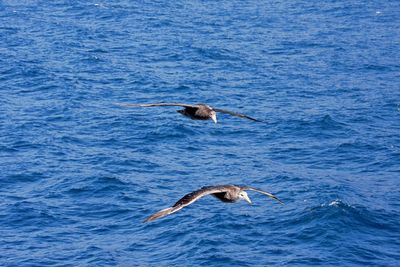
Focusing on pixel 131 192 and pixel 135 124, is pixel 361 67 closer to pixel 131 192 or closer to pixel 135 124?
pixel 135 124

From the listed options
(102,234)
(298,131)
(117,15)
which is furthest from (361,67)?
(102,234)

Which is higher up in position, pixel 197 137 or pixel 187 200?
pixel 187 200

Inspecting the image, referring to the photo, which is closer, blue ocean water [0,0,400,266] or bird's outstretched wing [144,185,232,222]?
bird's outstretched wing [144,185,232,222]

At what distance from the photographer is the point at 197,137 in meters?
73.4

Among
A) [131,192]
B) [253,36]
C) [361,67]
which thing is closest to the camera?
[131,192]

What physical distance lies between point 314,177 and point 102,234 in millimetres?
17806

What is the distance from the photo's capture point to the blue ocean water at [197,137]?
5506 cm

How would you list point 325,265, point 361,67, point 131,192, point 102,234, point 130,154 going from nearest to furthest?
point 325,265, point 102,234, point 131,192, point 130,154, point 361,67

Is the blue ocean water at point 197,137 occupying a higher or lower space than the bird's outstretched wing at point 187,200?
lower

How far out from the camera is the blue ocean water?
5506cm

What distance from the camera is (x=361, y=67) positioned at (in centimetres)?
9275

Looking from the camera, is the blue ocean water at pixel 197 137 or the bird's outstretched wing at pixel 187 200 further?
the blue ocean water at pixel 197 137

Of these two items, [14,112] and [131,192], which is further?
[14,112]

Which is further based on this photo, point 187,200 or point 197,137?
point 197,137
